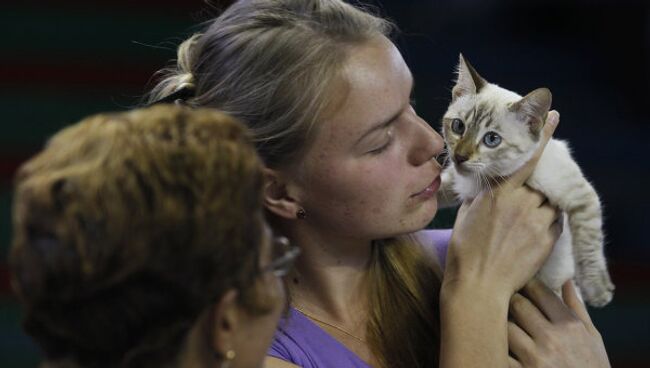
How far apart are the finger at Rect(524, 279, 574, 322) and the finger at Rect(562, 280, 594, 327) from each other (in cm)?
3

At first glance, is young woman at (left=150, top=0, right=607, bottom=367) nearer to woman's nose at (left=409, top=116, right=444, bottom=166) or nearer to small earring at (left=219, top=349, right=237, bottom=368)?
woman's nose at (left=409, top=116, right=444, bottom=166)

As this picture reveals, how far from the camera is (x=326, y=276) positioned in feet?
4.91

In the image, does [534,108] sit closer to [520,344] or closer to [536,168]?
[536,168]

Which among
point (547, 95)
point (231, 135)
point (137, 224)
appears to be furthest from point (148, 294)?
point (547, 95)

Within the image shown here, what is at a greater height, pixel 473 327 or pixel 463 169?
pixel 463 169

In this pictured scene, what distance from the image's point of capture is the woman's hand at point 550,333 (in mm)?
1423

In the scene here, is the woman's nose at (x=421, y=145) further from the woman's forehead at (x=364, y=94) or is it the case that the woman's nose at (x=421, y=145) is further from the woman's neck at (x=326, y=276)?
the woman's neck at (x=326, y=276)

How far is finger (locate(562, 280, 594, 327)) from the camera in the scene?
1510 mm

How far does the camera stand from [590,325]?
150cm

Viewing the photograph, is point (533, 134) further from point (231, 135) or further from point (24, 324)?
point (24, 324)

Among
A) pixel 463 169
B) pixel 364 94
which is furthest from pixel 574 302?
pixel 364 94

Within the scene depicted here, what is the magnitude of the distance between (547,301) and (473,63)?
203 cm

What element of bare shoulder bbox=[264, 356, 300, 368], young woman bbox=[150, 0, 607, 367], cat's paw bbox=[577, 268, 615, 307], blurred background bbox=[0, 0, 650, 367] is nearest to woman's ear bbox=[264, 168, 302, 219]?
young woman bbox=[150, 0, 607, 367]

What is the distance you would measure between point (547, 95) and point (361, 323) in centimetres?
50
